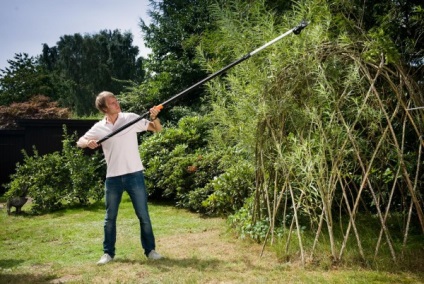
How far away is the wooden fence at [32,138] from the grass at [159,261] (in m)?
6.25

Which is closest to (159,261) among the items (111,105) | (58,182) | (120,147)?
(120,147)

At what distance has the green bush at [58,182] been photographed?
8422 millimetres

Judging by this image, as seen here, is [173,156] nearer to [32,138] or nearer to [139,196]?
[139,196]

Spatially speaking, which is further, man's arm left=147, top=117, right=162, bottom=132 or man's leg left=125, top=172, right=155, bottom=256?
man's arm left=147, top=117, right=162, bottom=132

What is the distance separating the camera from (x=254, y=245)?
14.6 ft

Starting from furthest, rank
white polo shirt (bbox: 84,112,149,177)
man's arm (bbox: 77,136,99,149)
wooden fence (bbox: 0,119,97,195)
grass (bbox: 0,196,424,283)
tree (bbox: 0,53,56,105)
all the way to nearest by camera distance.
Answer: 1. tree (bbox: 0,53,56,105)
2. wooden fence (bbox: 0,119,97,195)
3. white polo shirt (bbox: 84,112,149,177)
4. man's arm (bbox: 77,136,99,149)
5. grass (bbox: 0,196,424,283)

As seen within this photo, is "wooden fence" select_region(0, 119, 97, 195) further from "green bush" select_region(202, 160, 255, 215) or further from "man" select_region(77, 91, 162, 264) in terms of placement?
"man" select_region(77, 91, 162, 264)

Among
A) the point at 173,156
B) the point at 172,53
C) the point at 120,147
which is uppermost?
the point at 172,53

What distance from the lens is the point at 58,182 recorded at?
29.3ft

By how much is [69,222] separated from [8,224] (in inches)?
47.0

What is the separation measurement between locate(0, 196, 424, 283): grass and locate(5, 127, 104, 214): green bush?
1622mm

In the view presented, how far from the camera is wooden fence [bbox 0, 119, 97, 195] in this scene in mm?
12398

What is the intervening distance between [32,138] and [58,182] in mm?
4371

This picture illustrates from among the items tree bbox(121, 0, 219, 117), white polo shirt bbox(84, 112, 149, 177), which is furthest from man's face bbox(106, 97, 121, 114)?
tree bbox(121, 0, 219, 117)
